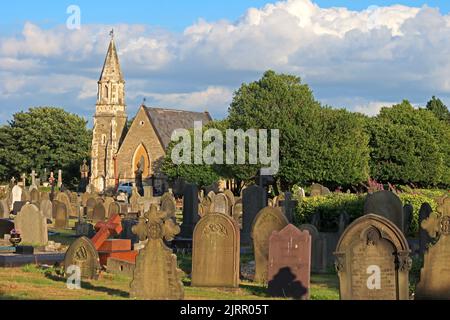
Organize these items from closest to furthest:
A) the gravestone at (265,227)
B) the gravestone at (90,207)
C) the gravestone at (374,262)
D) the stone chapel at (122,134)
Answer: the gravestone at (374,262) < the gravestone at (265,227) < the gravestone at (90,207) < the stone chapel at (122,134)

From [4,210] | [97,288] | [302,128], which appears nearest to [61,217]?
[4,210]

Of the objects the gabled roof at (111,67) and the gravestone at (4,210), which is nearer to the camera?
the gravestone at (4,210)

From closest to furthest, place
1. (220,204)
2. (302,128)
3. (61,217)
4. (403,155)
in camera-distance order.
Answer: (220,204), (61,217), (302,128), (403,155)

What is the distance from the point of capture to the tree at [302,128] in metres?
57.4

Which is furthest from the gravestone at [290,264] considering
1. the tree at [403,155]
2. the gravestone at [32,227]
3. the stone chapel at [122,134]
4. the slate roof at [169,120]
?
the slate roof at [169,120]

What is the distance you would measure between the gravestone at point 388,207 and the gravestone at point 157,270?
26.3ft

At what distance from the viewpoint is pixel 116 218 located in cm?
2578

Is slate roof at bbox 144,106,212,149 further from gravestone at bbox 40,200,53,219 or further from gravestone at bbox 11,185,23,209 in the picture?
gravestone at bbox 40,200,53,219

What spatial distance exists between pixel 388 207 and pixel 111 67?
69105 mm

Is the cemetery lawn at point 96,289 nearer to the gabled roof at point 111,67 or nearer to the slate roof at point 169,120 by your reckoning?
the slate roof at point 169,120

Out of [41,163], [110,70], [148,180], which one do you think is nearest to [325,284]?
[148,180]

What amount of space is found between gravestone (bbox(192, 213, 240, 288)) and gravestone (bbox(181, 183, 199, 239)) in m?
11.8

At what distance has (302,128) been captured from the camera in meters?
58.0

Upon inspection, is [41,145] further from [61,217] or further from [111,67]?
[61,217]
